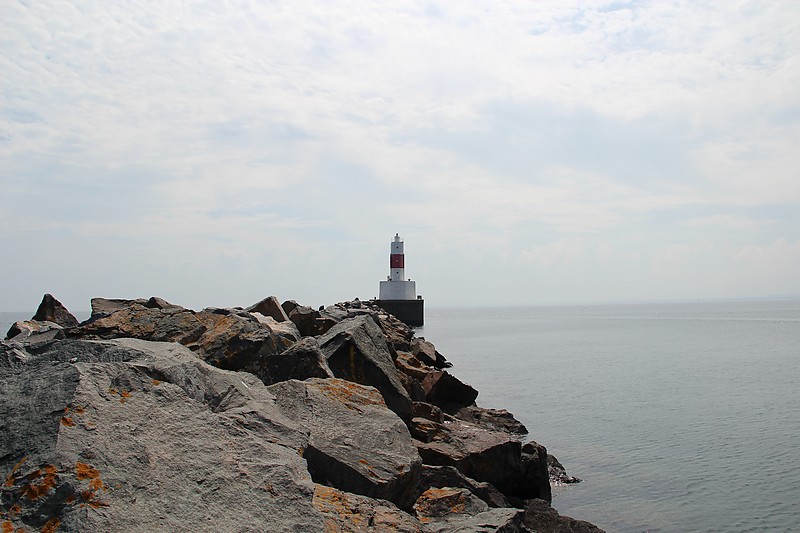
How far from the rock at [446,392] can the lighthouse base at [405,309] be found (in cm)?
4712

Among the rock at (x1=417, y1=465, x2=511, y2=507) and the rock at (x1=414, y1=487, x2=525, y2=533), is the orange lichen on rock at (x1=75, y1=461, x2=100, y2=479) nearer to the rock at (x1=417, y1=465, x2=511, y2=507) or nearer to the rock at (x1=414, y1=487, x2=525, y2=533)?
the rock at (x1=414, y1=487, x2=525, y2=533)

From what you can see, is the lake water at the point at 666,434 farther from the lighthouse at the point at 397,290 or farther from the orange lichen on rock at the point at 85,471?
the lighthouse at the point at 397,290

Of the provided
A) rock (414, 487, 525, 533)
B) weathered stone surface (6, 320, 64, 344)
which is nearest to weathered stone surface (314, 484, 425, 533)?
rock (414, 487, 525, 533)

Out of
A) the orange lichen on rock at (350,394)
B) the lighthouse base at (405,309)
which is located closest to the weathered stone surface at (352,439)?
the orange lichen on rock at (350,394)

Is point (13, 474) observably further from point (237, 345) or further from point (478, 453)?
point (478, 453)

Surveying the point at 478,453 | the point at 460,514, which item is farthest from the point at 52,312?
the point at 460,514

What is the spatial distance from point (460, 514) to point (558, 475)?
6778 millimetres

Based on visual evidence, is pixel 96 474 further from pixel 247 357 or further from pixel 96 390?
pixel 247 357

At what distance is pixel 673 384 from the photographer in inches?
1035

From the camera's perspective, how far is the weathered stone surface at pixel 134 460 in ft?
10.7

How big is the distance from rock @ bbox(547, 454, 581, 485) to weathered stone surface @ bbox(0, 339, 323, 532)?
27.7ft

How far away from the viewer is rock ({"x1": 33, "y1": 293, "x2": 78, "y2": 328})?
13.7 meters

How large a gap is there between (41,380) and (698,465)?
12.6 meters

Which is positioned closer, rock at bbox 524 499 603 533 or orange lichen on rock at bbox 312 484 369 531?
orange lichen on rock at bbox 312 484 369 531
